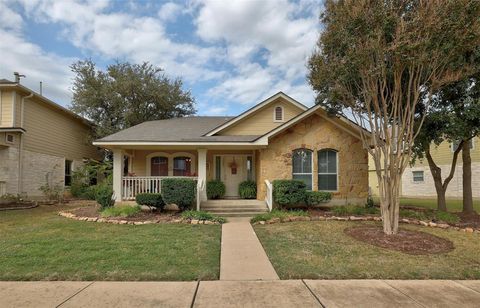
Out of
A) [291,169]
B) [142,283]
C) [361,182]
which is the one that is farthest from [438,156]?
[142,283]

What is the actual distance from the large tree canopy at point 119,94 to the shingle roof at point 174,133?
839 cm

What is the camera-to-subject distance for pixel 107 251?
6.55 m

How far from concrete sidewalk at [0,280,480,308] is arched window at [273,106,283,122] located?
10715 millimetres

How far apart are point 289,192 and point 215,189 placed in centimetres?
407

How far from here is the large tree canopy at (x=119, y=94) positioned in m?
24.2

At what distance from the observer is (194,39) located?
1544 cm

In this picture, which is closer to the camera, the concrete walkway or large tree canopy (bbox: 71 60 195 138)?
the concrete walkway

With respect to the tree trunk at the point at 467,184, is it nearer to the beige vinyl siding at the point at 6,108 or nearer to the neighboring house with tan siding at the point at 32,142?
the neighboring house with tan siding at the point at 32,142

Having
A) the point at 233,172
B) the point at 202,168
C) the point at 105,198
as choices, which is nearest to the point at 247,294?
Answer: the point at 202,168

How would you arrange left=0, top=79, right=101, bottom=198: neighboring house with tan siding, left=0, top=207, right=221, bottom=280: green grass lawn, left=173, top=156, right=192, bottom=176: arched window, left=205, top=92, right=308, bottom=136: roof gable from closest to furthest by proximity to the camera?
left=0, top=207, right=221, bottom=280: green grass lawn, left=205, top=92, right=308, bottom=136: roof gable, left=0, top=79, right=101, bottom=198: neighboring house with tan siding, left=173, top=156, right=192, bottom=176: arched window

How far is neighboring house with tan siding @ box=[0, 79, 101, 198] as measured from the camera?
49.3 feet

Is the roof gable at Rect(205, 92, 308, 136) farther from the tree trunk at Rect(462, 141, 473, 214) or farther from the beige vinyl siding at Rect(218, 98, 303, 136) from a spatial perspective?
the tree trunk at Rect(462, 141, 473, 214)

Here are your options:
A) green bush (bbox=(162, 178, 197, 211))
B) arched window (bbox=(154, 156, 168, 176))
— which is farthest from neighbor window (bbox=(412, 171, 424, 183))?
green bush (bbox=(162, 178, 197, 211))

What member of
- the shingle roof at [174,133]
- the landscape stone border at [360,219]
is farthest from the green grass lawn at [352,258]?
the shingle roof at [174,133]
